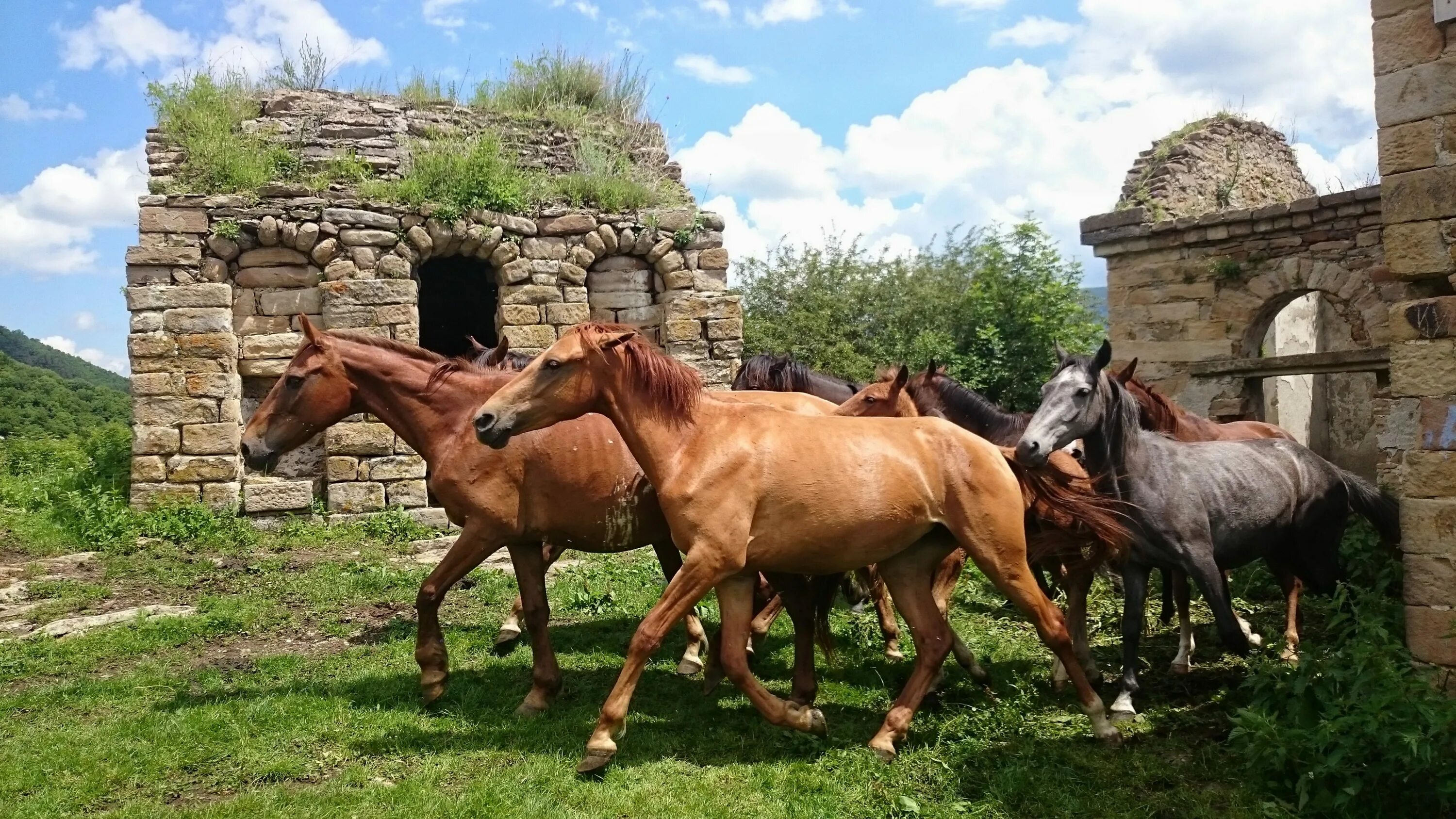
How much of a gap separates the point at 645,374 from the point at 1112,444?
8.80 ft

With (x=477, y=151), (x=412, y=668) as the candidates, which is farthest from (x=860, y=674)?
(x=477, y=151)

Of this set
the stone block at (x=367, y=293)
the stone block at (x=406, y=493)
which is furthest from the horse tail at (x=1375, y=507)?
the stone block at (x=367, y=293)

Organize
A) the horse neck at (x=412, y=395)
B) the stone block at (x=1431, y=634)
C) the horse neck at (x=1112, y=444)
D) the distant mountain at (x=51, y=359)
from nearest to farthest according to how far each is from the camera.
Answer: the stone block at (x=1431, y=634), the horse neck at (x=1112, y=444), the horse neck at (x=412, y=395), the distant mountain at (x=51, y=359)

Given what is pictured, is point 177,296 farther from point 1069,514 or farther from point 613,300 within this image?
point 1069,514

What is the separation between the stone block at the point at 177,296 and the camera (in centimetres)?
1033

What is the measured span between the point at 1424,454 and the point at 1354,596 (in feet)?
8.12

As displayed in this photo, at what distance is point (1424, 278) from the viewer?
14.8 feet

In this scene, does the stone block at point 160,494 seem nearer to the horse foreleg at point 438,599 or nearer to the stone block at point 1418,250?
the horse foreleg at point 438,599

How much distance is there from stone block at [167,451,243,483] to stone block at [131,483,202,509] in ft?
0.27

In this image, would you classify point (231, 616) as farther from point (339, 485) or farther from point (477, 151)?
point (477, 151)

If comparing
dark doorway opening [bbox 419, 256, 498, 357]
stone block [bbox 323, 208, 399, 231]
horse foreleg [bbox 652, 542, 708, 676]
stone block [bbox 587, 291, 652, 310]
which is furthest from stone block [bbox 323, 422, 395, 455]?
horse foreleg [bbox 652, 542, 708, 676]

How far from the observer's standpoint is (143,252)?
33.9 feet

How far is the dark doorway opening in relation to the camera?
1477cm

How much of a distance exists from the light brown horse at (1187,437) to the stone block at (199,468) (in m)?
8.71
